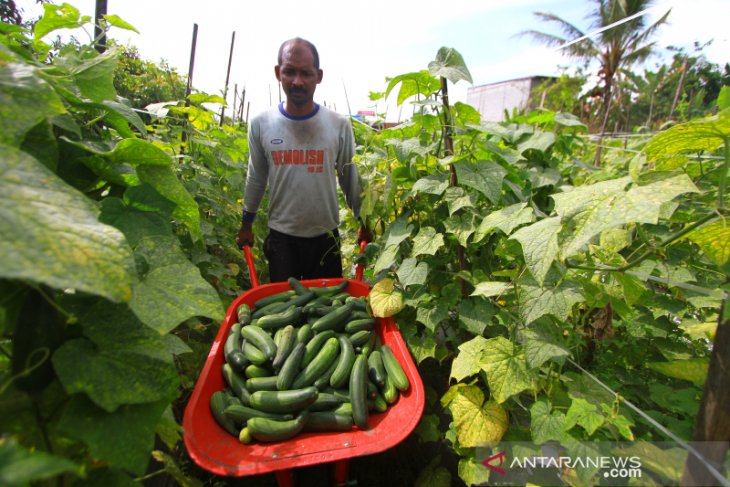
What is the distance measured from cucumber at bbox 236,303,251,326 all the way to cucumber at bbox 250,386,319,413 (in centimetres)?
59

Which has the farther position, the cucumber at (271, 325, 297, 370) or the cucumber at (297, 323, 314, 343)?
the cucumber at (297, 323, 314, 343)

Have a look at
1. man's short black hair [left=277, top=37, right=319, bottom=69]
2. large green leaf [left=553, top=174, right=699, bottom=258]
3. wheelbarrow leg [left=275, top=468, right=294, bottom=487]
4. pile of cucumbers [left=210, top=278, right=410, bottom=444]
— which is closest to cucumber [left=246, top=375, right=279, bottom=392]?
pile of cucumbers [left=210, top=278, right=410, bottom=444]

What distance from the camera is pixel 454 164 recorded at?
1.79 m

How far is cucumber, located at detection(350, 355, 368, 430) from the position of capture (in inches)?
64.8

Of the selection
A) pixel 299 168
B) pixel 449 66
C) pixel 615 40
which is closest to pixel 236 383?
pixel 299 168

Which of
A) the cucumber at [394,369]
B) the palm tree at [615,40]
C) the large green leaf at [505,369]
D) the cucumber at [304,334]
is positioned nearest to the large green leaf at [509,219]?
the large green leaf at [505,369]

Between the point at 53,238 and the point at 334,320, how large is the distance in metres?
1.75

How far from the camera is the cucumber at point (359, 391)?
5.40 feet

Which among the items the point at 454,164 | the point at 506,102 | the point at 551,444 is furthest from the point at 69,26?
the point at 506,102

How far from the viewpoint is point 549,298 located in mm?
1295

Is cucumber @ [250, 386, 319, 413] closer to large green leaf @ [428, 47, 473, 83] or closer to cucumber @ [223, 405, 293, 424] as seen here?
cucumber @ [223, 405, 293, 424]

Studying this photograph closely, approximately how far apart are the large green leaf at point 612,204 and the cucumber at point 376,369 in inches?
47.1

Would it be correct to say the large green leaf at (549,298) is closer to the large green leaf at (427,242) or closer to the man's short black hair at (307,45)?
the large green leaf at (427,242)

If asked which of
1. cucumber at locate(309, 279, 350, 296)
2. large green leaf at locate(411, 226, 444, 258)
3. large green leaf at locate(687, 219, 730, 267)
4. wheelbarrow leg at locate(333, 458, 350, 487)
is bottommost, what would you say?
wheelbarrow leg at locate(333, 458, 350, 487)
